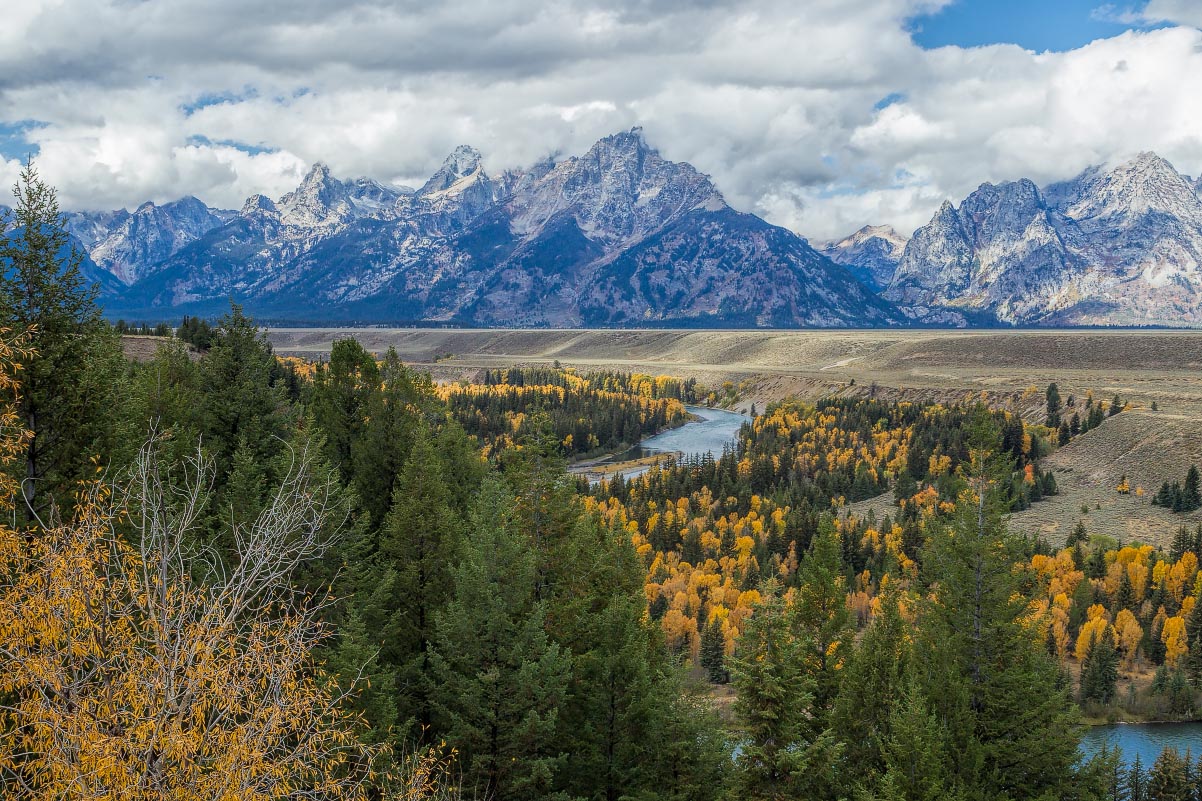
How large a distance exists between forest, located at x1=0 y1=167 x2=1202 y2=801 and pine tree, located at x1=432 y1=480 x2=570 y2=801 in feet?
0.36

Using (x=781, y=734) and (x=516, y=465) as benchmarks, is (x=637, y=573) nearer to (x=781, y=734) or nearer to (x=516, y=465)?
(x=516, y=465)

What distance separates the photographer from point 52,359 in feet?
71.6

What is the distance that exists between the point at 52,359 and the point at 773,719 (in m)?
23.3

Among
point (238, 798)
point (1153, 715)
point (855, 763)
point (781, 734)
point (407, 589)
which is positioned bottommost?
point (1153, 715)

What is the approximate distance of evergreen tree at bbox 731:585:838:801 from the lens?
960 inches

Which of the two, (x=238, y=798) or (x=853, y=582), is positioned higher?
(x=238, y=798)

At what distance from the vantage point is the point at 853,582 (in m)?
84.9

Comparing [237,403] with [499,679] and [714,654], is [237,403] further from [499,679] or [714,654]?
[714,654]

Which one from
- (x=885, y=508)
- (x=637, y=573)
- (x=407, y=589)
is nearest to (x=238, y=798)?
(x=407, y=589)

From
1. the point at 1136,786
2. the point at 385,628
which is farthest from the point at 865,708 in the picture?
the point at 1136,786

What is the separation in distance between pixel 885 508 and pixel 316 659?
363 feet

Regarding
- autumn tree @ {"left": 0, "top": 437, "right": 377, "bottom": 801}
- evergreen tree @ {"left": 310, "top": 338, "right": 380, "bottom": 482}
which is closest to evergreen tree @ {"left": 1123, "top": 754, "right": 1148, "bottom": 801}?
evergreen tree @ {"left": 310, "top": 338, "right": 380, "bottom": 482}

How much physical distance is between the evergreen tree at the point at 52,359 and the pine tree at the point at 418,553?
11.5 metres

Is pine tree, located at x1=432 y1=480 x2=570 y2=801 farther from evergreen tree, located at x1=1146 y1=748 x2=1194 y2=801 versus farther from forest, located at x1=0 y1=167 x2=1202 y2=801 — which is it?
evergreen tree, located at x1=1146 y1=748 x2=1194 y2=801
